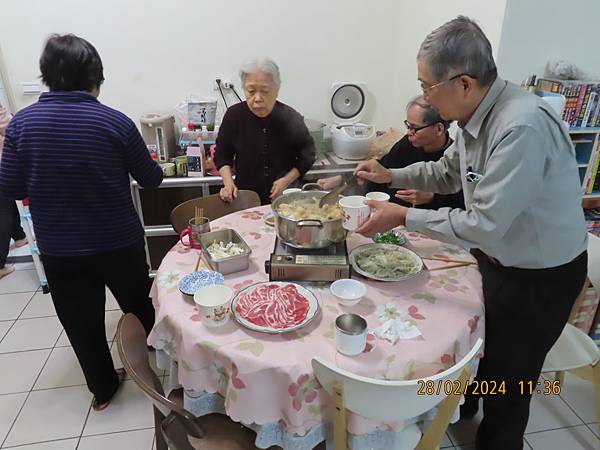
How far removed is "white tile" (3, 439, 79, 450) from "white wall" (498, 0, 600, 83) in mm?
2811

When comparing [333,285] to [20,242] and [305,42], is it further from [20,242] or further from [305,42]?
A: [20,242]

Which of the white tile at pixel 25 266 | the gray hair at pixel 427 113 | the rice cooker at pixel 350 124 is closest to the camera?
the gray hair at pixel 427 113

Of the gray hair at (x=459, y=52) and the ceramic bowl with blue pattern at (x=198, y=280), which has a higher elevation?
the gray hair at (x=459, y=52)

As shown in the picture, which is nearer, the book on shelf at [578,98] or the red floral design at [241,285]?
the red floral design at [241,285]

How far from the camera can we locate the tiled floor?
1877 mm

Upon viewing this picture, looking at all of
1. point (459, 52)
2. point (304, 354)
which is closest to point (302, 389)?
point (304, 354)

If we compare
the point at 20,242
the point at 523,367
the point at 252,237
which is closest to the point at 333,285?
the point at 252,237

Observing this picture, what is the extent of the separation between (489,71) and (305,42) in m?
2.25

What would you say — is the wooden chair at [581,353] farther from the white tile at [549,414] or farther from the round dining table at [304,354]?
the round dining table at [304,354]

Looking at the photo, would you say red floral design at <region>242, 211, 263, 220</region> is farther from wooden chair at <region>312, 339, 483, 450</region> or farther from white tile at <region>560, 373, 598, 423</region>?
white tile at <region>560, 373, 598, 423</region>

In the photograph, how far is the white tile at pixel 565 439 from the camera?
1851 millimetres

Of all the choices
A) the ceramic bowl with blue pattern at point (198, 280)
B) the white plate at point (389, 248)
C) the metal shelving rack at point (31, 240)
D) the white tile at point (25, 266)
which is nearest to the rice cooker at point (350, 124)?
the white plate at point (389, 248)

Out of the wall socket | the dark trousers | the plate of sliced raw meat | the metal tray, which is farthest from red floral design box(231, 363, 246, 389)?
the dark trousers

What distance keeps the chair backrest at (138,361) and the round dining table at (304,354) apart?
83 mm
